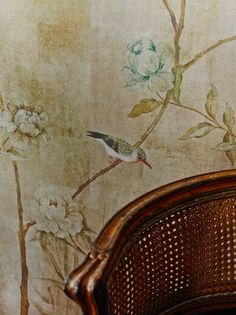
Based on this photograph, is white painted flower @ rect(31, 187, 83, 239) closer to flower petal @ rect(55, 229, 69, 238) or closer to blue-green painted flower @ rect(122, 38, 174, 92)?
flower petal @ rect(55, 229, 69, 238)

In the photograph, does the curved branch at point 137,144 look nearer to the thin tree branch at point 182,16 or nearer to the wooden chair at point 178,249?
the thin tree branch at point 182,16

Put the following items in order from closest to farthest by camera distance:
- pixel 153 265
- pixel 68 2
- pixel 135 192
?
pixel 153 265 → pixel 68 2 → pixel 135 192

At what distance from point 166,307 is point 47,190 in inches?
24.4

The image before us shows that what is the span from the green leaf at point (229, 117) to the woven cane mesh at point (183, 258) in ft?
0.90

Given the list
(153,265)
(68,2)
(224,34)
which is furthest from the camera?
(68,2)

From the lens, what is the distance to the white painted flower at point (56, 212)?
1.65 m

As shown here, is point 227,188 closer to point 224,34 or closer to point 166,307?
point 166,307

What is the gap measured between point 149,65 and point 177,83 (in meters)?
0.08

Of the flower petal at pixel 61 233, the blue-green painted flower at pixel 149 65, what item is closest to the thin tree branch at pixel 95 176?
the flower petal at pixel 61 233

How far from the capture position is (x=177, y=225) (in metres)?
1.14

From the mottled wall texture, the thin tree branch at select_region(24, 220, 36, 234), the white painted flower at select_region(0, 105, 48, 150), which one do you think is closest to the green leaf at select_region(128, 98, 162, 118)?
the mottled wall texture

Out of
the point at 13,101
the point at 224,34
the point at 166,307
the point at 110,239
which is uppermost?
the point at 224,34

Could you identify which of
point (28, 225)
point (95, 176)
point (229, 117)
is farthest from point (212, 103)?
point (28, 225)

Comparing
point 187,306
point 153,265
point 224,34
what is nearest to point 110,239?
point 153,265
